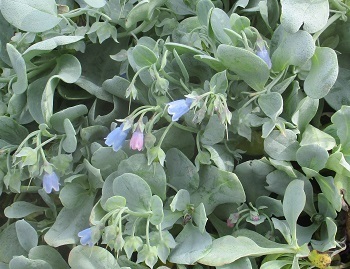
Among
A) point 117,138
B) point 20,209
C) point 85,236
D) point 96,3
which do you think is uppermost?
point 96,3

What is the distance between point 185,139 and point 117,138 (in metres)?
0.12

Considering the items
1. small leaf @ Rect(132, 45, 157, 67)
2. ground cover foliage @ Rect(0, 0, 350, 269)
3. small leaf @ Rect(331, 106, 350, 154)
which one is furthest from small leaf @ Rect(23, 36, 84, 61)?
small leaf @ Rect(331, 106, 350, 154)

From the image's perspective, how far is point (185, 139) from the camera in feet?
2.97

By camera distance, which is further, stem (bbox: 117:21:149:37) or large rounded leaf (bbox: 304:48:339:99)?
stem (bbox: 117:21:149:37)

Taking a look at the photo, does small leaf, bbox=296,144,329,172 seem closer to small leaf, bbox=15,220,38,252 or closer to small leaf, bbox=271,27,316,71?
small leaf, bbox=271,27,316,71

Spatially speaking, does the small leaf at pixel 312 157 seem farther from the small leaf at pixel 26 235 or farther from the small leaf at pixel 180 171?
the small leaf at pixel 26 235

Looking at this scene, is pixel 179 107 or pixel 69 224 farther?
pixel 69 224

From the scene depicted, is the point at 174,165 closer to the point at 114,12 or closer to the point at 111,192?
the point at 111,192

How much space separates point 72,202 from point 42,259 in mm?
103

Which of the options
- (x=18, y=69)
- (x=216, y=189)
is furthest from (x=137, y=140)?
(x=18, y=69)

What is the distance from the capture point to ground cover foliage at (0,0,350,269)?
817 millimetres

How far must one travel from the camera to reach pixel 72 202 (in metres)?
0.92

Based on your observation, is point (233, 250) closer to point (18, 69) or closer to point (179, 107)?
point (179, 107)

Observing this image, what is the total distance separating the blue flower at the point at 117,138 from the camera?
2.77ft
